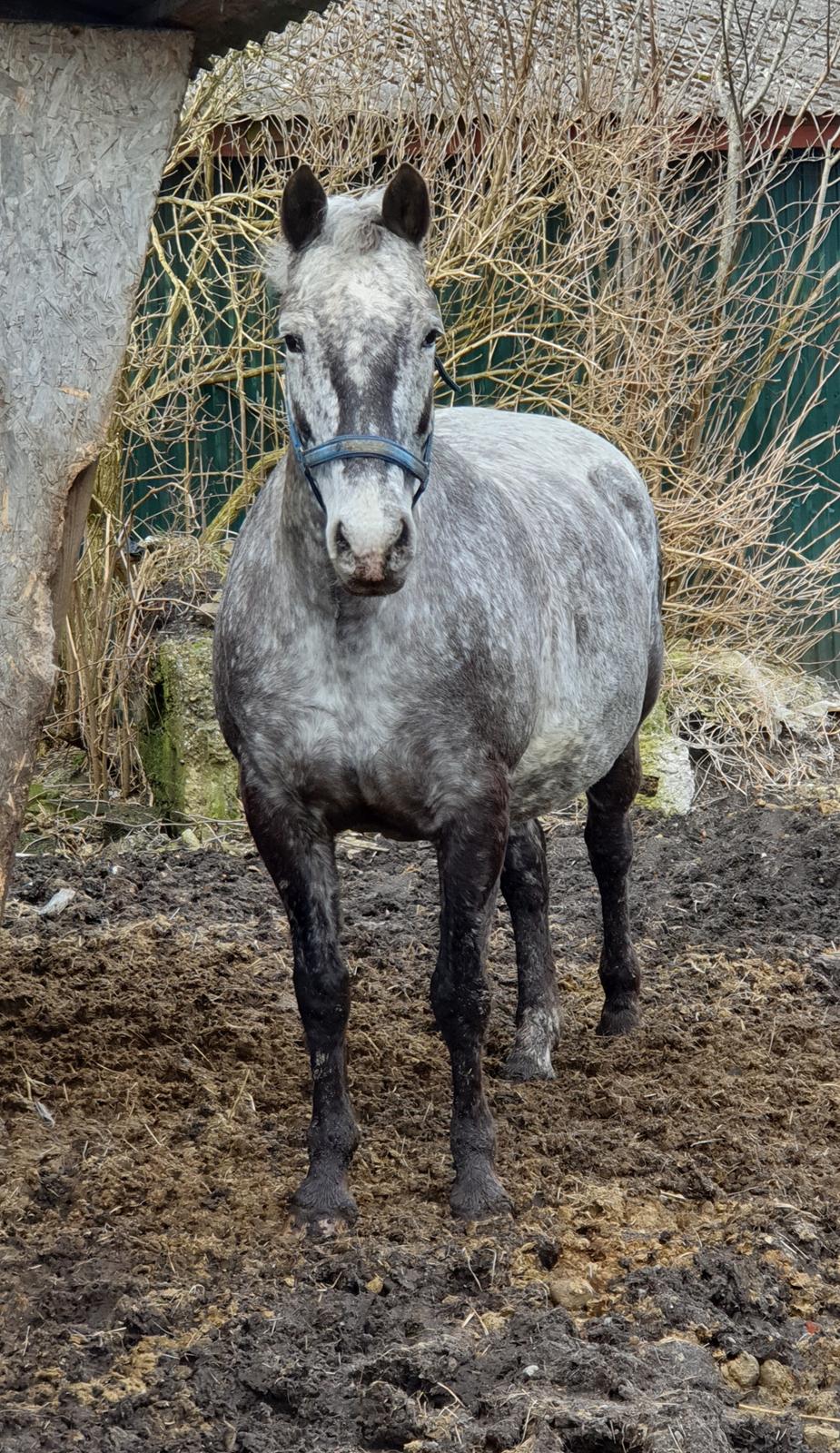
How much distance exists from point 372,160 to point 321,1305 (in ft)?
22.3

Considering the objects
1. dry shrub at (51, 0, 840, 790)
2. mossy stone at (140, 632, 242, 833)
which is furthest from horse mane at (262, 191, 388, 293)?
mossy stone at (140, 632, 242, 833)

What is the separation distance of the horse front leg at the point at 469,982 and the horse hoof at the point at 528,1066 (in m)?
0.98

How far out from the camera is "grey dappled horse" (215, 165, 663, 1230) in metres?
3.18

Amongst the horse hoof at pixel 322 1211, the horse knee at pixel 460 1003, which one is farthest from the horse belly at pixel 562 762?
the horse hoof at pixel 322 1211

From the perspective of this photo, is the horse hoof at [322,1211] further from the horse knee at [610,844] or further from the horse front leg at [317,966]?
the horse knee at [610,844]

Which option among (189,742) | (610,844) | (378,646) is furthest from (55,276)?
(189,742)

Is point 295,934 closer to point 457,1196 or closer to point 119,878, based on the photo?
point 457,1196

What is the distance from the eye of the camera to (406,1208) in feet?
12.1

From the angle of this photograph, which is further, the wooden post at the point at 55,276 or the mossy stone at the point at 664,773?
the mossy stone at the point at 664,773

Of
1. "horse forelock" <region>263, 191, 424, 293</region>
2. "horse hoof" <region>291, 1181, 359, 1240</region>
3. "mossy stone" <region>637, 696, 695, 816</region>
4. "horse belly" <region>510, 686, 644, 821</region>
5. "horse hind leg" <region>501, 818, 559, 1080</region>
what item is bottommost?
"mossy stone" <region>637, 696, 695, 816</region>

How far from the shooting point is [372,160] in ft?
27.2

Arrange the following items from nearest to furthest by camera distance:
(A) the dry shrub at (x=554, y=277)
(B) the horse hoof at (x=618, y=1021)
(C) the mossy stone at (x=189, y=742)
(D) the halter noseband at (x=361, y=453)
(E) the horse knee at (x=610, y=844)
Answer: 1. (D) the halter noseband at (x=361, y=453)
2. (B) the horse hoof at (x=618, y=1021)
3. (E) the horse knee at (x=610, y=844)
4. (C) the mossy stone at (x=189, y=742)
5. (A) the dry shrub at (x=554, y=277)

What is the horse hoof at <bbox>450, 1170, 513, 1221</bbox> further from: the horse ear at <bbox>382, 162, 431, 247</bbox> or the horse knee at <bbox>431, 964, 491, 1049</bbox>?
the horse ear at <bbox>382, 162, 431, 247</bbox>

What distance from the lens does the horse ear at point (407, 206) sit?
3266 millimetres
